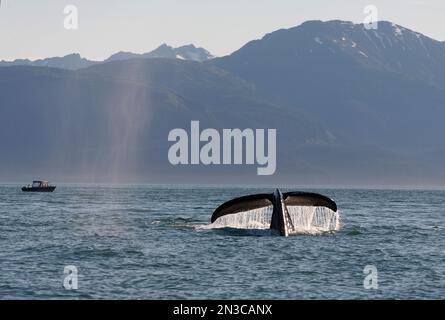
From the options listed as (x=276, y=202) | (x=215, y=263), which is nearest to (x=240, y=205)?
(x=276, y=202)

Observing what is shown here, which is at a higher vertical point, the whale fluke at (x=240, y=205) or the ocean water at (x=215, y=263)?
the whale fluke at (x=240, y=205)

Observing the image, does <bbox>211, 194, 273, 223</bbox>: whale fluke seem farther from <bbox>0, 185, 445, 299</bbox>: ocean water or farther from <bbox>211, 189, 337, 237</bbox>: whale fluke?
<bbox>0, 185, 445, 299</bbox>: ocean water

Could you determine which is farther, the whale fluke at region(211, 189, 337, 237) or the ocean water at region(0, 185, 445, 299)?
the whale fluke at region(211, 189, 337, 237)

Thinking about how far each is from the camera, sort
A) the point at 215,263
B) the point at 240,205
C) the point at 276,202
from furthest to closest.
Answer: the point at 276,202, the point at 240,205, the point at 215,263

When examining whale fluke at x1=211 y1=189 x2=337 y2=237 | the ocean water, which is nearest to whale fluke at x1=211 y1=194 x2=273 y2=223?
whale fluke at x1=211 y1=189 x2=337 y2=237

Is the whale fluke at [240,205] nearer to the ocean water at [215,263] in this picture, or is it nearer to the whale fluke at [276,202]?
the whale fluke at [276,202]

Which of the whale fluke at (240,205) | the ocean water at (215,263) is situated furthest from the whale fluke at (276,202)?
the ocean water at (215,263)

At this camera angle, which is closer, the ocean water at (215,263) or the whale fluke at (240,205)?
the ocean water at (215,263)

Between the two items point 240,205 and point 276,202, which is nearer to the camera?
point 240,205

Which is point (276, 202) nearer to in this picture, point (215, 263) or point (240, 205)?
point (240, 205)

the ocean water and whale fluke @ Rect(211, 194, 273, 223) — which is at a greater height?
whale fluke @ Rect(211, 194, 273, 223)

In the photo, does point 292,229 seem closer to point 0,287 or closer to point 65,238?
point 65,238

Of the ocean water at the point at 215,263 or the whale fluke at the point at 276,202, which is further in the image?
the whale fluke at the point at 276,202
